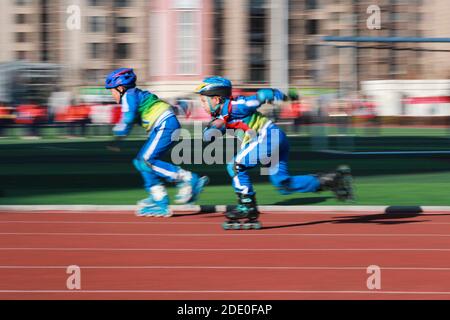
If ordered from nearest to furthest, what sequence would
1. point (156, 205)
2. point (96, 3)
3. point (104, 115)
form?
point (156, 205) < point (104, 115) < point (96, 3)

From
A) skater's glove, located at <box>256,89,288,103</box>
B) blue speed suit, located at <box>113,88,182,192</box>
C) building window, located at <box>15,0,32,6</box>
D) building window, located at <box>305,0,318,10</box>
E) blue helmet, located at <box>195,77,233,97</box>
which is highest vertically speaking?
building window, located at <box>15,0,32,6</box>

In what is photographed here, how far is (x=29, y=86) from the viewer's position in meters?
46.6

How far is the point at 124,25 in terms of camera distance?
332ft

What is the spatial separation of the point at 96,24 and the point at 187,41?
25.6 meters

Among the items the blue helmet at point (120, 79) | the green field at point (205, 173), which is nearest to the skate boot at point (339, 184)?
the green field at point (205, 173)

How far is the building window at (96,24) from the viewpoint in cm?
10021

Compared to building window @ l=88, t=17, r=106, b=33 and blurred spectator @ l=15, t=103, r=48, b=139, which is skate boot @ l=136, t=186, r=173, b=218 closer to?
blurred spectator @ l=15, t=103, r=48, b=139

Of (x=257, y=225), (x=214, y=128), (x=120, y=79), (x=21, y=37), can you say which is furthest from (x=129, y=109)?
(x=21, y=37)

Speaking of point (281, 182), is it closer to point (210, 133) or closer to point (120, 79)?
point (210, 133)

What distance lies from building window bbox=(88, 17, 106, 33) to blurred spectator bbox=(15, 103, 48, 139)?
2469 inches

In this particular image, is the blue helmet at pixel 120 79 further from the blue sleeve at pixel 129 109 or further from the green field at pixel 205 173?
the green field at pixel 205 173

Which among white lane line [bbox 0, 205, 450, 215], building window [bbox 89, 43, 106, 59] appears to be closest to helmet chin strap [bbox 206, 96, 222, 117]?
white lane line [bbox 0, 205, 450, 215]

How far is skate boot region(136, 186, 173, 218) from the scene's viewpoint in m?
11.5

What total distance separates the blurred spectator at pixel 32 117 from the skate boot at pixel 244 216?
2507 centimetres
